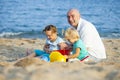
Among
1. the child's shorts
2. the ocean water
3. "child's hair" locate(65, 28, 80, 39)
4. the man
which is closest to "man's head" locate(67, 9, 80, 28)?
the man

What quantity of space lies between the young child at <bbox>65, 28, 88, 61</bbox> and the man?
0.25 metres

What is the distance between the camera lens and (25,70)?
4.02m

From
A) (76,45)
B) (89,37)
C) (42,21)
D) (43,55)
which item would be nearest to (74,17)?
(89,37)

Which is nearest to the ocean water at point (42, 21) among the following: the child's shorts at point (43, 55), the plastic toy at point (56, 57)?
the child's shorts at point (43, 55)

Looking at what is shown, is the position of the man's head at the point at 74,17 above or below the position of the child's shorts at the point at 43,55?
above

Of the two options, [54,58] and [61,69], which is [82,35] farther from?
[61,69]

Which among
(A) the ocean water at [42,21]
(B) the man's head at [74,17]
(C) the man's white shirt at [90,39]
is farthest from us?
(A) the ocean water at [42,21]

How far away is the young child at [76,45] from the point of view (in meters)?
6.71

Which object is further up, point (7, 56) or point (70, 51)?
point (70, 51)

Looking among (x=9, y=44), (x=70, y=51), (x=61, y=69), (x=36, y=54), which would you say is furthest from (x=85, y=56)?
(x=9, y=44)

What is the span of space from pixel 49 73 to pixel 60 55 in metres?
2.79

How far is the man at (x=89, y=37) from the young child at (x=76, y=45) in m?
0.25

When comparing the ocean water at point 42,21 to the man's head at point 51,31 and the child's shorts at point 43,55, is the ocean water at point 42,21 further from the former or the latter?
the man's head at point 51,31

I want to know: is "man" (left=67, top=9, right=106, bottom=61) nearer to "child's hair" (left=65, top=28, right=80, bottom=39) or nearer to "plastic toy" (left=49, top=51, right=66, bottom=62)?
"child's hair" (left=65, top=28, right=80, bottom=39)
